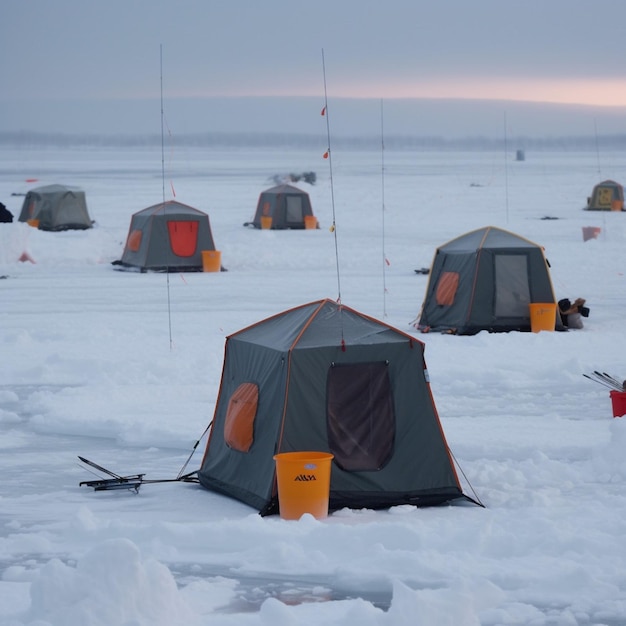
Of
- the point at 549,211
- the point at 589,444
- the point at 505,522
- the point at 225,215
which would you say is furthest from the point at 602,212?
the point at 505,522

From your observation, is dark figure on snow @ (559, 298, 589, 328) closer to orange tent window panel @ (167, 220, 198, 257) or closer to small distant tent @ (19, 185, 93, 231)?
orange tent window panel @ (167, 220, 198, 257)

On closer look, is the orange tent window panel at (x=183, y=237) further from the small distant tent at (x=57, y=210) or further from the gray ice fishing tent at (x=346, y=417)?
the gray ice fishing tent at (x=346, y=417)

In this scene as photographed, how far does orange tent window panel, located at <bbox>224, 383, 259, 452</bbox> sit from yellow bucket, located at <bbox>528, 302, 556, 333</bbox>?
9.05m

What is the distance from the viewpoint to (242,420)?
9219 millimetres

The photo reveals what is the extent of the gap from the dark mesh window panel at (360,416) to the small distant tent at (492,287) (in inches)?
348

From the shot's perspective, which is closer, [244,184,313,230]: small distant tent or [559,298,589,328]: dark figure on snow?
[559,298,589,328]: dark figure on snow

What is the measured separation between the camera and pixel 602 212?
46.8 meters

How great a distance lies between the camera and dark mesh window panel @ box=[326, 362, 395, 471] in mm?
9000

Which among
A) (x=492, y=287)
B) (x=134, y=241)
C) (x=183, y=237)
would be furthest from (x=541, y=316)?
(x=134, y=241)

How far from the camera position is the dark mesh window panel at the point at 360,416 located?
900 cm

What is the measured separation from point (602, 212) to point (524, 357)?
32469mm

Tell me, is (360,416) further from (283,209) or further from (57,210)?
(283,209)

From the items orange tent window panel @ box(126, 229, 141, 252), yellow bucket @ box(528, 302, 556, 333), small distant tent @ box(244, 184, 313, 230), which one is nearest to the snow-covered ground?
yellow bucket @ box(528, 302, 556, 333)

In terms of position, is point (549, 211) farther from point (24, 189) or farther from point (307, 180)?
point (24, 189)
